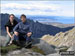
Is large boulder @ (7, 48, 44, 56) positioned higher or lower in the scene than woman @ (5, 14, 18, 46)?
lower

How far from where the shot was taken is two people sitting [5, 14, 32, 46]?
17.4 meters

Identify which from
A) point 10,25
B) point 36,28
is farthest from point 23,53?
point 36,28

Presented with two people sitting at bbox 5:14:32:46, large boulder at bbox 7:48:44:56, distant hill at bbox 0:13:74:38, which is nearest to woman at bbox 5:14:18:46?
two people sitting at bbox 5:14:32:46

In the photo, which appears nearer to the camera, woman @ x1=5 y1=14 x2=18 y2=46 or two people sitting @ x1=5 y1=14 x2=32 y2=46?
two people sitting @ x1=5 y1=14 x2=32 y2=46

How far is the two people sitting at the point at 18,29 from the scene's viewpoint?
17.4 meters

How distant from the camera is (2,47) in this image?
59.3 ft

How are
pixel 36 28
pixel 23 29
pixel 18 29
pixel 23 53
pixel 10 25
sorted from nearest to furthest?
pixel 23 29
pixel 18 29
pixel 10 25
pixel 23 53
pixel 36 28

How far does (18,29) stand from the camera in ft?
57.5

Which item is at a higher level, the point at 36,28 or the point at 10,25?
the point at 10,25

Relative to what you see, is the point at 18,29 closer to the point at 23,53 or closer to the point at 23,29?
the point at 23,29

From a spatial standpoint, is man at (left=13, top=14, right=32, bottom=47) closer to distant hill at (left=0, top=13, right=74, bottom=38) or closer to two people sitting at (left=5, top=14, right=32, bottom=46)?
two people sitting at (left=5, top=14, right=32, bottom=46)

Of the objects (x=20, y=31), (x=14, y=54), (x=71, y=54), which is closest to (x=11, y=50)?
(x=14, y=54)

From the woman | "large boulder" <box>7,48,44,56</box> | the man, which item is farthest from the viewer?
"large boulder" <box>7,48,44,56</box>

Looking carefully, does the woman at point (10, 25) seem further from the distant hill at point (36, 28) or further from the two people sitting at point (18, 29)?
the distant hill at point (36, 28)
